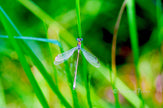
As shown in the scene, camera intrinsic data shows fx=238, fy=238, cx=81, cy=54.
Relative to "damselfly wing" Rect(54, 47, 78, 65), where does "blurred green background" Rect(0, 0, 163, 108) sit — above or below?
above

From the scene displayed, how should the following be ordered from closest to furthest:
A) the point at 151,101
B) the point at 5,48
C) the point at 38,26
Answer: the point at 151,101
the point at 5,48
the point at 38,26

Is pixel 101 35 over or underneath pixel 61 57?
over

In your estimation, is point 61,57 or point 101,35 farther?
point 101,35

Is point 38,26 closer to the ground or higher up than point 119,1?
closer to the ground

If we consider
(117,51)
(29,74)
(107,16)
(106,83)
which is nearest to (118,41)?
(117,51)

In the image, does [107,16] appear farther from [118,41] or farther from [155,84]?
[155,84]

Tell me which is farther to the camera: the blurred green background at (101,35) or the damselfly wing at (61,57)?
the blurred green background at (101,35)

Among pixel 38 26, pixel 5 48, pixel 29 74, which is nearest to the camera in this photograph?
pixel 29 74

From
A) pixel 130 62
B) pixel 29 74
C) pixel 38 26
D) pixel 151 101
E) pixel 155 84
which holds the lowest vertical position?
pixel 29 74

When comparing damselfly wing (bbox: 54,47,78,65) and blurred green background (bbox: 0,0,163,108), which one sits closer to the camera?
damselfly wing (bbox: 54,47,78,65)

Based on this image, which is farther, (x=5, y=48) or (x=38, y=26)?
(x=38, y=26)

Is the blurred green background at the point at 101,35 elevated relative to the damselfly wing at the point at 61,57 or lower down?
elevated
